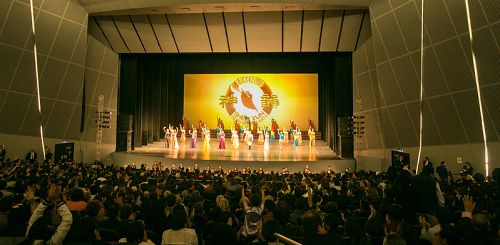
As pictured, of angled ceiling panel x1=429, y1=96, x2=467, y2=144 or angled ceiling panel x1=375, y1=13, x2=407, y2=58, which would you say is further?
angled ceiling panel x1=375, y1=13, x2=407, y2=58

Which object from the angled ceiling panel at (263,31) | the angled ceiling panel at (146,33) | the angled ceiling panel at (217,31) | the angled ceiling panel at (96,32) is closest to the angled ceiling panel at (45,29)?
the angled ceiling panel at (96,32)

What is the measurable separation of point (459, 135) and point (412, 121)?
272cm

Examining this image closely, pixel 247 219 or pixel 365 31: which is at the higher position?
pixel 365 31

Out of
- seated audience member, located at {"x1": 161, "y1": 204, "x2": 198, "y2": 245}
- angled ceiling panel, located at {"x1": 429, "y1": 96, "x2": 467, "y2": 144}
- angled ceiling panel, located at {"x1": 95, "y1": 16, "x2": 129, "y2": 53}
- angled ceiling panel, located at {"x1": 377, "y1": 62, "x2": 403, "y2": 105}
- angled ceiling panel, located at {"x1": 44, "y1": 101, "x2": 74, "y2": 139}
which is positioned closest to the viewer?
seated audience member, located at {"x1": 161, "y1": 204, "x2": 198, "y2": 245}

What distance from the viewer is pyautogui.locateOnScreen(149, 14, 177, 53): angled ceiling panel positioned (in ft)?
86.4

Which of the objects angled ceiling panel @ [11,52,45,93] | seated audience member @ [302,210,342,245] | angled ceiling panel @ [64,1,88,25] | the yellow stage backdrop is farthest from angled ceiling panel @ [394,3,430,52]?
angled ceiling panel @ [11,52,45,93]

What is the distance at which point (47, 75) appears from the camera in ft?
69.4

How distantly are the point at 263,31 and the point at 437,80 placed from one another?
13.0m

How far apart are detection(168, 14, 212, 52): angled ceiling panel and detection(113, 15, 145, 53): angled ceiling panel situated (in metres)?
2.57

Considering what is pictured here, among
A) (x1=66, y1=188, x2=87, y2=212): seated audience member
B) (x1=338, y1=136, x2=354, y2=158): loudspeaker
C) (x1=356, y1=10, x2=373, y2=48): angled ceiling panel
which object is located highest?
(x1=356, y1=10, x2=373, y2=48): angled ceiling panel

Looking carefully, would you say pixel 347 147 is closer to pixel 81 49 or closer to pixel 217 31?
pixel 217 31

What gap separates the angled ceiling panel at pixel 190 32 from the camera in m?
26.2

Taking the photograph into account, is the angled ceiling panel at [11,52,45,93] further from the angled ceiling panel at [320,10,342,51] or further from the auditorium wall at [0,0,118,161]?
the angled ceiling panel at [320,10,342,51]

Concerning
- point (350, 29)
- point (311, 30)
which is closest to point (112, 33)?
point (311, 30)
